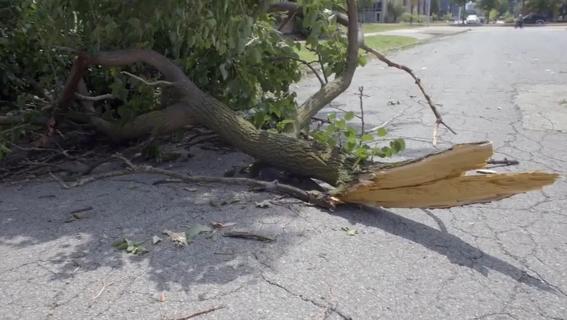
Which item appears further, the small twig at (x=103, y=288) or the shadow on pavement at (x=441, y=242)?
the shadow on pavement at (x=441, y=242)

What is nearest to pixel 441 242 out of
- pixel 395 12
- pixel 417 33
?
pixel 417 33

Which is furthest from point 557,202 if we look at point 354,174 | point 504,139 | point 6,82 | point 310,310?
point 6,82

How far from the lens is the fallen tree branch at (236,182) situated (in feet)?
12.3

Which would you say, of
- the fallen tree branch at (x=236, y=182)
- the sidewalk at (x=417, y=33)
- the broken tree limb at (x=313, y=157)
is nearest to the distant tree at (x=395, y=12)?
the sidewalk at (x=417, y=33)

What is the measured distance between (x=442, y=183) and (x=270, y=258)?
132 cm

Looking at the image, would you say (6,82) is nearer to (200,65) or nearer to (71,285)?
(200,65)

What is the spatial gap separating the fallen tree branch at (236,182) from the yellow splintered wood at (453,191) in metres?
0.16

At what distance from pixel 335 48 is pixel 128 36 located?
232 cm

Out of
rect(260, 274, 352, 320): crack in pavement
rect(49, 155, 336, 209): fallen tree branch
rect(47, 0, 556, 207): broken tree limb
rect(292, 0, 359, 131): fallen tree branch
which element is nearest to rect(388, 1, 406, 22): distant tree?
rect(292, 0, 359, 131): fallen tree branch

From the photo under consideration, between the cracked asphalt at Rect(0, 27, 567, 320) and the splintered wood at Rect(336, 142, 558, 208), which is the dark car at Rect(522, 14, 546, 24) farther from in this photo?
the splintered wood at Rect(336, 142, 558, 208)

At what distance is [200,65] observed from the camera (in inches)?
200

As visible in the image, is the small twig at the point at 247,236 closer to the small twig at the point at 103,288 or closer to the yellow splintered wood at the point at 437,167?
the small twig at the point at 103,288

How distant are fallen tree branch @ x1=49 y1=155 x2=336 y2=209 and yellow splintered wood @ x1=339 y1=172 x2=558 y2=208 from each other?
0.53ft

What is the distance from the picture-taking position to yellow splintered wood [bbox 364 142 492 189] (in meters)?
3.36
